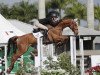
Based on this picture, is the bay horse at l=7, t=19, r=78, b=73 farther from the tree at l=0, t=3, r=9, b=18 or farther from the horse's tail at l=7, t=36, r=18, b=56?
the tree at l=0, t=3, r=9, b=18

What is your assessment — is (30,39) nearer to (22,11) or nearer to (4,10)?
(22,11)

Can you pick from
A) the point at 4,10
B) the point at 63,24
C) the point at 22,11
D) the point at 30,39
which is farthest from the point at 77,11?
the point at 63,24

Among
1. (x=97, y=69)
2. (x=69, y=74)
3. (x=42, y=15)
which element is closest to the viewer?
(x=69, y=74)

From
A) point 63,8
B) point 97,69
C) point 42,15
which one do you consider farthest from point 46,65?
point 63,8

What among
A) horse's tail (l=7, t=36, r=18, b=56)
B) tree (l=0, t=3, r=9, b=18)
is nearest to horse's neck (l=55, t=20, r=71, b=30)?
horse's tail (l=7, t=36, r=18, b=56)

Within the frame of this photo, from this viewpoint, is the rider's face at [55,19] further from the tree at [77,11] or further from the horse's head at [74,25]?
the tree at [77,11]

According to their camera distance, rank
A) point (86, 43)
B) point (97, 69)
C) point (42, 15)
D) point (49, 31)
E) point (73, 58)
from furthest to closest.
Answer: point (86, 43)
point (42, 15)
point (49, 31)
point (97, 69)
point (73, 58)

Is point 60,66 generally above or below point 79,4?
below

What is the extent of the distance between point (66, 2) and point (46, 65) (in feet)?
137

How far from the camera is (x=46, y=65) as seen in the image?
39.9 ft

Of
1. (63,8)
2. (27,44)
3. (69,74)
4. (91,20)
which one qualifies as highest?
(63,8)

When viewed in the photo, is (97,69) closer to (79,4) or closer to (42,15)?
(42,15)

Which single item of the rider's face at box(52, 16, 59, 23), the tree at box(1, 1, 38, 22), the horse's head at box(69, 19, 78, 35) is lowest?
the horse's head at box(69, 19, 78, 35)

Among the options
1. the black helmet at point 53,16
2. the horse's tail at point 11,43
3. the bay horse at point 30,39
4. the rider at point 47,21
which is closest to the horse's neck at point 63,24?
the bay horse at point 30,39
